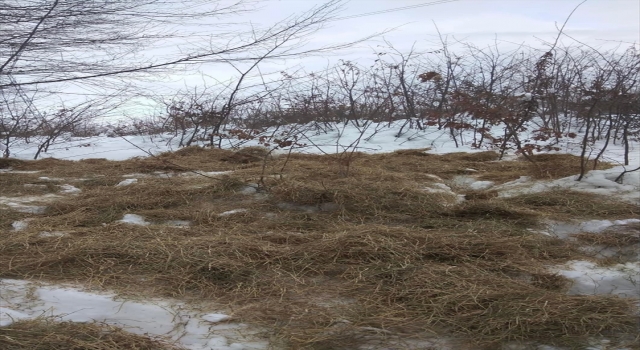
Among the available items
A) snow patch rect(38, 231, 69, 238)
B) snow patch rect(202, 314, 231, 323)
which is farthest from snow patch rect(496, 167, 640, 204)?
snow patch rect(38, 231, 69, 238)

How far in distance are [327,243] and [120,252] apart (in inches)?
45.5

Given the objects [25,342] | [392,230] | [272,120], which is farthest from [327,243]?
[272,120]

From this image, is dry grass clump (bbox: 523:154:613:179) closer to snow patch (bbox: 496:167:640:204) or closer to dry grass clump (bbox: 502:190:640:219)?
snow patch (bbox: 496:167:640:204)

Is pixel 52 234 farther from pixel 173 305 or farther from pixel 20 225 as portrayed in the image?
pixel 173 305

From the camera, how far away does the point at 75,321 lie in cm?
185

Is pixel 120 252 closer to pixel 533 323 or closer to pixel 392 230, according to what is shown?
pixel 392 230

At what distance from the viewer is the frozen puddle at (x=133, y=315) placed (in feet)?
5.78

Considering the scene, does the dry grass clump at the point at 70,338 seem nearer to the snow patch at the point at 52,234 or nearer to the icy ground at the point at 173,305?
the icy ground at the point at 173,305

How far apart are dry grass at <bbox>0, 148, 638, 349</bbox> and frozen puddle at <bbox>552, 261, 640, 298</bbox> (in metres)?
0.09

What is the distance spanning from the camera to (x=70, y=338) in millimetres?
1695

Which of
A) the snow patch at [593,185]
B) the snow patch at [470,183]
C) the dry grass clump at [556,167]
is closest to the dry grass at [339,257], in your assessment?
the snow patch at [593,185]

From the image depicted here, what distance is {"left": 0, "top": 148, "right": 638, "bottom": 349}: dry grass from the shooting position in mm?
1869

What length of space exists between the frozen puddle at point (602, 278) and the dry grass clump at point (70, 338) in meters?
1.87

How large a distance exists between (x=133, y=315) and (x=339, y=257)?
1.10 metres
